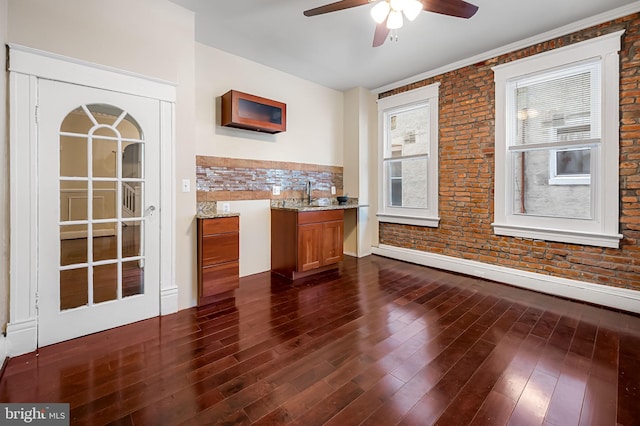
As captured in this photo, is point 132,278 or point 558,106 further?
point 558,106

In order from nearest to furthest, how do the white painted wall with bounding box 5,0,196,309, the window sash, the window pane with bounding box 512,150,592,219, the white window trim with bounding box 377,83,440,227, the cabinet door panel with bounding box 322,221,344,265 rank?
the white painted wall with bounding box 5,0,196,309 → the window sash → the window pane with bounding box 512,150,592,219 → the cabinet door panel with bounding box 322,221,344,265 → the white window trim with bounding box 377,83,440,227

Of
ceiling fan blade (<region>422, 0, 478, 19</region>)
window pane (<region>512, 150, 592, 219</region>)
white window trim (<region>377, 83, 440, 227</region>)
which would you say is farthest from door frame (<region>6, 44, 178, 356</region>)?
window pane (<region>512, 150, 592, 219</region>)

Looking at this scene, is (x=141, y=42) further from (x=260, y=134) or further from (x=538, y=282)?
(x=538, y=282)

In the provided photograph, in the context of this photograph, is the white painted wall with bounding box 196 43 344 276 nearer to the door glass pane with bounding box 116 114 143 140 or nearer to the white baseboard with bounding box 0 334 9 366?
the door glass pane with bounding box 116 114 143 140

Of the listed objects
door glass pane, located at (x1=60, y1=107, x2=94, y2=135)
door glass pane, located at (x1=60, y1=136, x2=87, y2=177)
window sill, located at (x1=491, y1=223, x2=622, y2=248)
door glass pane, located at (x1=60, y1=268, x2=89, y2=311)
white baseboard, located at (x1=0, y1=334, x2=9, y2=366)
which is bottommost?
white baseboard, located at (x1=0, y1=334, x2=9, y2=366)

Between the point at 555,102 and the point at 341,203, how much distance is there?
2985 millimetres

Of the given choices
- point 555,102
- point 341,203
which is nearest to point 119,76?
point 341,203

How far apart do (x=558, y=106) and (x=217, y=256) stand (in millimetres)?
4069

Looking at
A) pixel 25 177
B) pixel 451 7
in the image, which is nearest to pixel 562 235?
pixel 451 7

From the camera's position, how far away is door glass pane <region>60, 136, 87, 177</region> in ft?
7.18

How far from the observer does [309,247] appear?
3.77m

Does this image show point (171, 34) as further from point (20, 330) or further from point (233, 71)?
point (20, 330)

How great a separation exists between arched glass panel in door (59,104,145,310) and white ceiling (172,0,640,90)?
142cm

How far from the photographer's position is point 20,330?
2.01 meters
